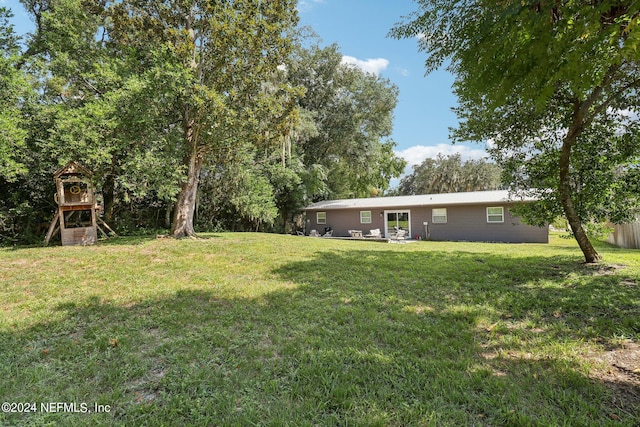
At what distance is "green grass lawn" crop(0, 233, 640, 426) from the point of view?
226cm

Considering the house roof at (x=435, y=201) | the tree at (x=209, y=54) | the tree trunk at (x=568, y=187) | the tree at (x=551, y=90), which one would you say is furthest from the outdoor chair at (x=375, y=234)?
the tree trunk at (x=568, y=187)

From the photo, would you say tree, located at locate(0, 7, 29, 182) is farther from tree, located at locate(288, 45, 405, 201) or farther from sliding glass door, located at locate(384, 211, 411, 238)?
sliding glass door, located at locate(384, 211, 411, 238)

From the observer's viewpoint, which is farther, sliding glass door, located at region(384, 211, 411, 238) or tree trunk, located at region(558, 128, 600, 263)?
sliding glass door, located at region(384, 211, 411, 238)

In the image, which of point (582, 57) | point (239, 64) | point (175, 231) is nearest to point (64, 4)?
point (239, 64)

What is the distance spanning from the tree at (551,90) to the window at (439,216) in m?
9.44

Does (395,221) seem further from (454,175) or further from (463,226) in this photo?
(454,175)

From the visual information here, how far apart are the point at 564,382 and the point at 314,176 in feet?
58.3

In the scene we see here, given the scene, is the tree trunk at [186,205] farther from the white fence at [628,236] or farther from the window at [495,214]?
the white fence at [628,236]

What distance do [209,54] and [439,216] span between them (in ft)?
45.4

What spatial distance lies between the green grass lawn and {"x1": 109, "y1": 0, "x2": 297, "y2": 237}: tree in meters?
5.96

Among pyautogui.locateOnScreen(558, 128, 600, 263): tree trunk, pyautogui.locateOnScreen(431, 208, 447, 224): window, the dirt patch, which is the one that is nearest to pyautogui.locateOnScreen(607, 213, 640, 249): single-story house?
pyautogui.locateOnScreen(558, 128, 600, 263): tree trunk

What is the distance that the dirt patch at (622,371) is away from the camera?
7.73 ft

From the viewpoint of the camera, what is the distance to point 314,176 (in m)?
19.7

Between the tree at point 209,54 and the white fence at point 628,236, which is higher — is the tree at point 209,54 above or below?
above
